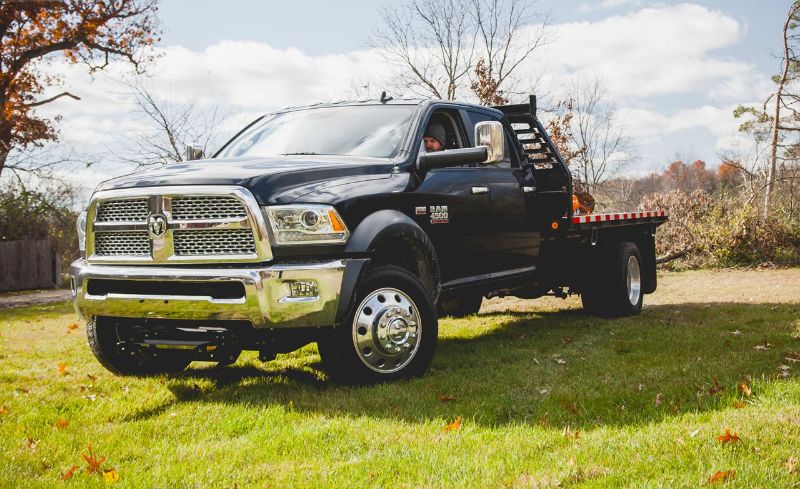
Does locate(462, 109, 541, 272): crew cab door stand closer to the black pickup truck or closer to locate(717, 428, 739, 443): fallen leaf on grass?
the black pickup truck

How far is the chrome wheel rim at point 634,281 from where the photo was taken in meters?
9.44

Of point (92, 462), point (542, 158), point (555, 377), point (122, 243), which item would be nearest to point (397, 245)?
point (555, 377)

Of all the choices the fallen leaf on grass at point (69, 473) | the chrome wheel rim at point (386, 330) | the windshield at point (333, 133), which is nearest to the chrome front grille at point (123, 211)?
the windshield at point (333, 133)

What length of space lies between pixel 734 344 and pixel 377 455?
444 cm

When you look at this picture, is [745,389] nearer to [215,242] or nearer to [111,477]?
[215,242]

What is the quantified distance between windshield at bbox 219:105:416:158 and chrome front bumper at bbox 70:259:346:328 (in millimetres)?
1356

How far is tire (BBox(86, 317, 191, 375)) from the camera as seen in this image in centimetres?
589

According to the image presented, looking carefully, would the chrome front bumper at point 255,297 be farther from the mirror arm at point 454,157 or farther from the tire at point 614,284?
the tire at point 614,284

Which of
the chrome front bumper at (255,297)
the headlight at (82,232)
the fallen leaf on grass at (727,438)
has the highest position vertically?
the headlight at (82,232)

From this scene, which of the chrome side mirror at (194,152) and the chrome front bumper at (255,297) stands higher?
the chrome side mirror at (194,152)

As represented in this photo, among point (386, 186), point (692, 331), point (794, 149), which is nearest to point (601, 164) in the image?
point (794, 149)

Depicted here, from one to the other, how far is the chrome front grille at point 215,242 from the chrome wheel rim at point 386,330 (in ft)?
2.81

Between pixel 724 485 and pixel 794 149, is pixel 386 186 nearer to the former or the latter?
pixel 724 485

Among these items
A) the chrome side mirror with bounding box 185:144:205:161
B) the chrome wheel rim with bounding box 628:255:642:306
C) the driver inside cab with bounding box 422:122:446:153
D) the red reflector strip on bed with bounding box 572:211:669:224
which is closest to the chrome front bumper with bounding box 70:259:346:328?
the driver inside cab with bounding box 422:122:446:153
